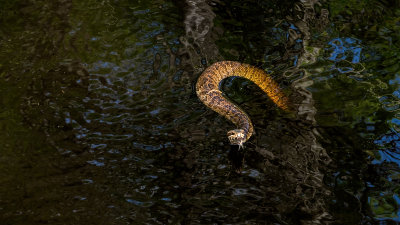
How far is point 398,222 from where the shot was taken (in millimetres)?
4934

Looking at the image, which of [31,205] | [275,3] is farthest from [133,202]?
[275,3]

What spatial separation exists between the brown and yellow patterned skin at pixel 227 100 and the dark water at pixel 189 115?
0.17 metres

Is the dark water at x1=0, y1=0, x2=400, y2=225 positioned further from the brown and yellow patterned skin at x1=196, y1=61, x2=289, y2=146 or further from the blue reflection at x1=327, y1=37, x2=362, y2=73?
the brown and yellow patterned skin at x1=196, y1=61, x2=289, y2=146

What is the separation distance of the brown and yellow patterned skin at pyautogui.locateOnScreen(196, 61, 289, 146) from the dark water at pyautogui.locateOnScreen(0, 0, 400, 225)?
17 centimetres

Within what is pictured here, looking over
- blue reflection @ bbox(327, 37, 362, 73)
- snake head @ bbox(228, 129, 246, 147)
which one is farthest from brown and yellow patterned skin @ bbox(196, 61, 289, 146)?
blue reflection @ bbox(327, 37, 362, 73)

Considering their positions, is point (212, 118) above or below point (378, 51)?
below

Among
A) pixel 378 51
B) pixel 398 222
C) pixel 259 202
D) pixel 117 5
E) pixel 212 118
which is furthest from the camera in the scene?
pixel 117 5

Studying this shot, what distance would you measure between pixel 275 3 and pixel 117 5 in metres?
4.03

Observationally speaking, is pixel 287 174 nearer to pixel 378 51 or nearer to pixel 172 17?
pixel 378 51

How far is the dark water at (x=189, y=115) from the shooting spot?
5273 millimetres

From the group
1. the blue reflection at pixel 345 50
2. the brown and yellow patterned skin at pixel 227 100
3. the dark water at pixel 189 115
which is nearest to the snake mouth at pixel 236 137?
the brown and yellow patterned skin at pixel 227 100

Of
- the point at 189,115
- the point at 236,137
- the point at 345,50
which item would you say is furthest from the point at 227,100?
the point at 345,50

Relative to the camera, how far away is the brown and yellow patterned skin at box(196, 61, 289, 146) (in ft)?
20.7

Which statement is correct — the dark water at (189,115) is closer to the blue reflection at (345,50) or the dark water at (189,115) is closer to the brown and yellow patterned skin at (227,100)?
the blue reflection at (345,50)
